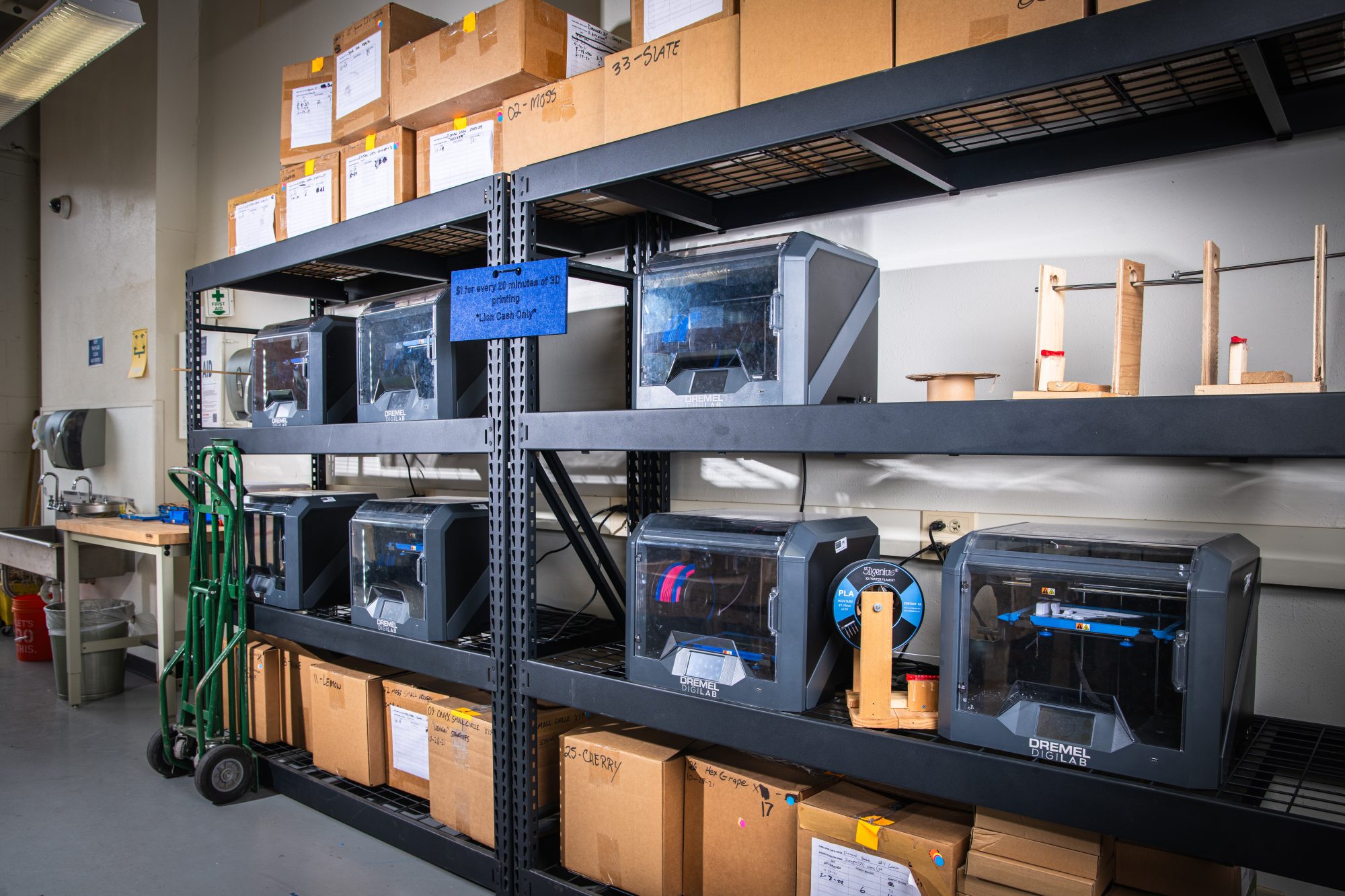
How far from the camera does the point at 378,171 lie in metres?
2.46

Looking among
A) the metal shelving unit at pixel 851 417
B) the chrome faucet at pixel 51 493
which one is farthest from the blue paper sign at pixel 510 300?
the chrome faucet at pixel 51 493

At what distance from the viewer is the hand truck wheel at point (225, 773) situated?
261 cm

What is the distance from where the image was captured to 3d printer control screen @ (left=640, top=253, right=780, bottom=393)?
168 cm

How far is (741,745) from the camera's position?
1.64 m

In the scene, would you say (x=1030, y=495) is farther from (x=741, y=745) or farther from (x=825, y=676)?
(x=741, y=745)

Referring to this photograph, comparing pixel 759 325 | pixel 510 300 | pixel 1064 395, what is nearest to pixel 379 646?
pixel 510 300

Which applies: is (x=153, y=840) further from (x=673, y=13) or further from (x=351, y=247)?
(x=673, y=13)

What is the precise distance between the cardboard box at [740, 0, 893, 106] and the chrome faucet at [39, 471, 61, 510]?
200 inches

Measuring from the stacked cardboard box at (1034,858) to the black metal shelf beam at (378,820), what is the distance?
1165mm

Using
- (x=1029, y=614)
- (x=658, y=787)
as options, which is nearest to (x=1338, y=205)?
(x=1029, y=614)

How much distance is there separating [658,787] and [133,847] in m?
1.58

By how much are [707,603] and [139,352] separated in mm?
A: 3899

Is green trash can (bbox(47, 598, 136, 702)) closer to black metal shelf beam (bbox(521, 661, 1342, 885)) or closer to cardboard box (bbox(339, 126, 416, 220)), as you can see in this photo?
cardboard box (bbox(339, 126, 416, 220))

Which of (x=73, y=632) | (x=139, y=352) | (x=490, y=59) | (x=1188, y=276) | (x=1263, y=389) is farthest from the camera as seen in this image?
(x=139, y=352)
